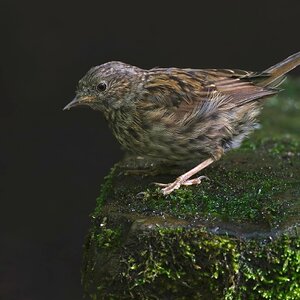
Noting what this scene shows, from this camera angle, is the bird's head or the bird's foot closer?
the bird's foot

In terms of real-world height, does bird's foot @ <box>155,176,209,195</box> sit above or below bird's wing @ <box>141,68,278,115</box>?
below

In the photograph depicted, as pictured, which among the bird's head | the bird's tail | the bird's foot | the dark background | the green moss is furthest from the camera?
the dark background

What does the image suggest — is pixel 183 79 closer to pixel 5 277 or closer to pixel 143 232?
pixel 143 232

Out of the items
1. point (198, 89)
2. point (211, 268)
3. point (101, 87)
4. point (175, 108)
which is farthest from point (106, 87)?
point (211, 268)

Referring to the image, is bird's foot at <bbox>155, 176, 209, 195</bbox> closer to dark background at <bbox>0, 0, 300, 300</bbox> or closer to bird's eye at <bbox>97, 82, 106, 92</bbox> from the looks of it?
bird's eye at <bbox>97, 82, 106, 92</bbox>

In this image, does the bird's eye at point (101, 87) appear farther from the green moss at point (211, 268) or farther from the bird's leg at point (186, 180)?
the green moss at point (211, 268)

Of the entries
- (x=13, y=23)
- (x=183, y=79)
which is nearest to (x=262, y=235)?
(x=183, y=79)

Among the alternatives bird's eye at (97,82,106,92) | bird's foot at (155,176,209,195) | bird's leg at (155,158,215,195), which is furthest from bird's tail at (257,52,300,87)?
bird's eye at (97,82,106,92)
